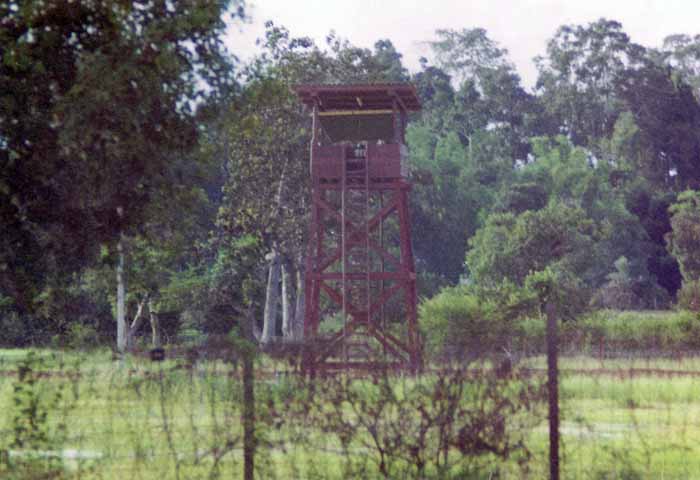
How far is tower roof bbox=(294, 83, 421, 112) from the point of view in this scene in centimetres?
2972

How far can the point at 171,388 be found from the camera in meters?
9.40

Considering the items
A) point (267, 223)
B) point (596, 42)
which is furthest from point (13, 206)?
point (596, 42)

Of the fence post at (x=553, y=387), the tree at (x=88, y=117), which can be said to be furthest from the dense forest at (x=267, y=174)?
the fence post at (x=553, y=387)

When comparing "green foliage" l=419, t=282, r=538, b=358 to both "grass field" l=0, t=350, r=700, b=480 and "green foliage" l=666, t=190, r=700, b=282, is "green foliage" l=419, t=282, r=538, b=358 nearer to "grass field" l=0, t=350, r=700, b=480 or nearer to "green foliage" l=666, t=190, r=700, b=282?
"green foliage" l=666, t=190, r=700, b=282

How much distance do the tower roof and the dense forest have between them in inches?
204

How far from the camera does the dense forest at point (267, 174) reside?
33.1 ft

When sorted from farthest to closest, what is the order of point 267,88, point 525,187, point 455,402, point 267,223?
point 525,187
point 267,223
point 267,88
point 455,402

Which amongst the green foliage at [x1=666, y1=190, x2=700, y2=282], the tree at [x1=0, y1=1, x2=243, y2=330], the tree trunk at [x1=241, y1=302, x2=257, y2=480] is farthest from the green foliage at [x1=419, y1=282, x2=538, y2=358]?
the tree trunk at [x1=241, y1=302, x2=257, y2=480]

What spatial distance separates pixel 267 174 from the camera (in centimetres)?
4497

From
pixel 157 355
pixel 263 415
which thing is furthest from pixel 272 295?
pixel 157 355

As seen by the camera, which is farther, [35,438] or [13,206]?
[13,206]

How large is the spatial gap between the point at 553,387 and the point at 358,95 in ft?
71.8

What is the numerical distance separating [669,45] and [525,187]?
36.6 metres

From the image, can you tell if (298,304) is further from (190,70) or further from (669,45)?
(669,45)
